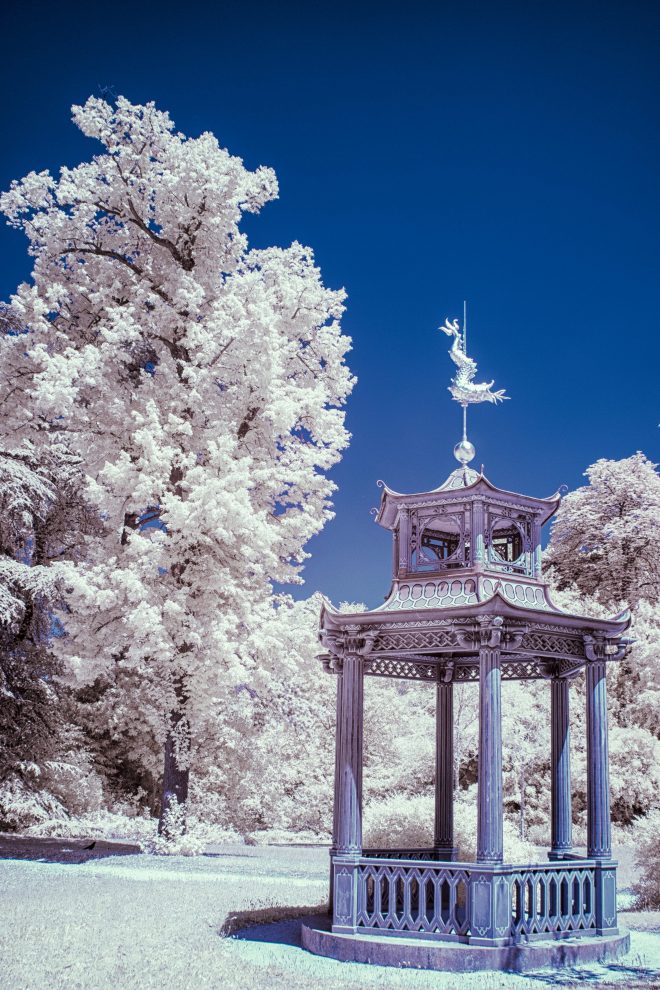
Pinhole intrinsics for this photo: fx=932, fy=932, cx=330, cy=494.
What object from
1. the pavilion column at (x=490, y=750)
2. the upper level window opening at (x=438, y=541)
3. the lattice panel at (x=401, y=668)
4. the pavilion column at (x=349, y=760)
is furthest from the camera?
the upper level window opening at (x=438, y=541)

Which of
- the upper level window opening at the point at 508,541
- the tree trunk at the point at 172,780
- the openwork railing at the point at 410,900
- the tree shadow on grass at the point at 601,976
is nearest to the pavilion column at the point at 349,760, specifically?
the openwork railing at the point at 410,900

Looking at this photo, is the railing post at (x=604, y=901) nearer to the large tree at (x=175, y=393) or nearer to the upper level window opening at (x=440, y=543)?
the upper level window opening at (x=440, y=543)

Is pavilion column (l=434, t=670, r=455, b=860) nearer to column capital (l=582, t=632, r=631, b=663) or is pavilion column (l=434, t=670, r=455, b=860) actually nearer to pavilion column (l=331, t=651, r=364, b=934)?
pavilion column (l=331, t=651, r=364, b=934)

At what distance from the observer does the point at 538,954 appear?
10086 mm

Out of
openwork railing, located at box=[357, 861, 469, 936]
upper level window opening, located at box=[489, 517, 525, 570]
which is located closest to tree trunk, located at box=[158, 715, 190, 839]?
upper level window opening, located at box=[489, 517, 525, 570]

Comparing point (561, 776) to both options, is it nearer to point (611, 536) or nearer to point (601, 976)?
point (601, 976)

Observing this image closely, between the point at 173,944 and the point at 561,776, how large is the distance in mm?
5677

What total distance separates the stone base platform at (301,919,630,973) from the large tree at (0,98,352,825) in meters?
9.29

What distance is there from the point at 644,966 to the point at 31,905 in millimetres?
7995

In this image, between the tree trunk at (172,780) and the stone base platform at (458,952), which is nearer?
the stone base platform at (458,952)

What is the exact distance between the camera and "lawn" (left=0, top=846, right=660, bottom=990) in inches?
357

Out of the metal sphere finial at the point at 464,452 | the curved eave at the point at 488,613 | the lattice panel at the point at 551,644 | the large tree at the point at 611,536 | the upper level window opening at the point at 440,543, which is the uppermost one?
the large tree at the point at 611,536

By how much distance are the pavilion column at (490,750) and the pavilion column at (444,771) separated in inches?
113

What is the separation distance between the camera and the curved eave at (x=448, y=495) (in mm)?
12008
